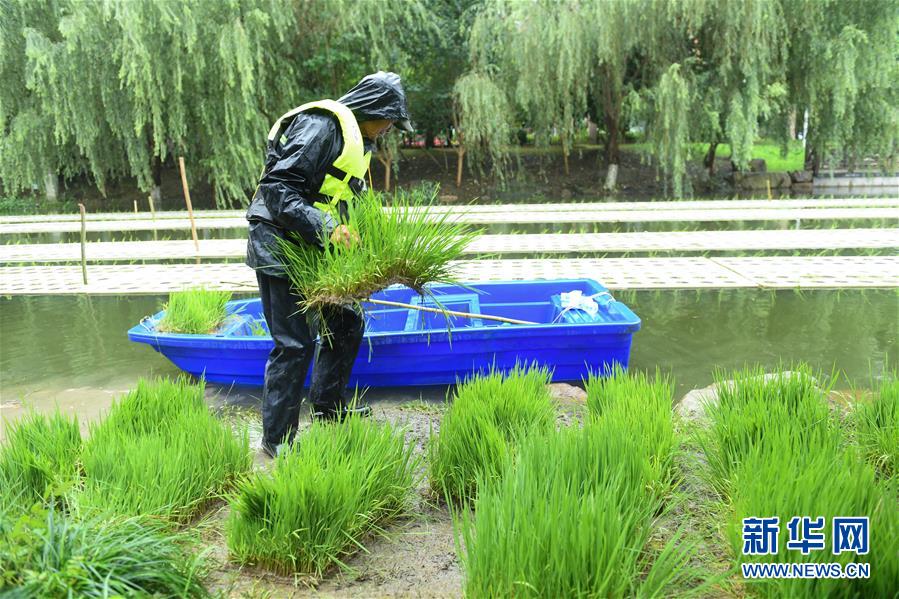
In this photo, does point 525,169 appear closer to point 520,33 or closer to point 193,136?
point 520,33

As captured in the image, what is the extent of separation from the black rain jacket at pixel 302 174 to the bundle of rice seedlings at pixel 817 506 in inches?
77.3

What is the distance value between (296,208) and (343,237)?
26cm

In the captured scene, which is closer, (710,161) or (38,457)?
(38,457)

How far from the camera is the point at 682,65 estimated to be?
55.4ft

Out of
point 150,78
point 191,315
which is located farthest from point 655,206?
point 191,315

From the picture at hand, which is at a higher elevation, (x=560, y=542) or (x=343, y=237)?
(x=343, y=237)

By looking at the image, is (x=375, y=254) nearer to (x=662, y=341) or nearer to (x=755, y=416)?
(x=755, y=416)

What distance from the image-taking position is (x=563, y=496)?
5.92 ft

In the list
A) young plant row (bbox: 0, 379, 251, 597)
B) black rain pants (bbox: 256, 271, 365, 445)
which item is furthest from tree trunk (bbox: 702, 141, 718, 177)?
young plant row (bbox: 0, 379, 251, 597)

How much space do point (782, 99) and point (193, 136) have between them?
592 inches

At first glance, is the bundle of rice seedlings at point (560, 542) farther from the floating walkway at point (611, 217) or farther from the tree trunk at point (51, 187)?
the tree trunk at point (51, 187)

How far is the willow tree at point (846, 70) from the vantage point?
1630 cm

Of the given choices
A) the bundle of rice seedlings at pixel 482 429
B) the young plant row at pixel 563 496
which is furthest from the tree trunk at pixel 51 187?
the young plant row at pixel 563 496

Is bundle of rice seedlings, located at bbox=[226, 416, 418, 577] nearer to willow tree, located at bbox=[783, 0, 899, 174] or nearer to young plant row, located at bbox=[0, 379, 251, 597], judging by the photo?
young plant row, located at bbox=[0, 379, 251, 597]
